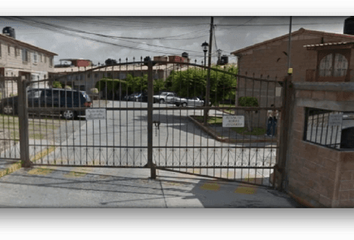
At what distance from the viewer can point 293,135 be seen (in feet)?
15.7

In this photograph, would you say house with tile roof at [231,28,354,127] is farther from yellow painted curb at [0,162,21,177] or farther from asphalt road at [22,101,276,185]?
yellow painted curb at [0,162,21,177]

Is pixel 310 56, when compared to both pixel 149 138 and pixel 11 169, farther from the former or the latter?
pixel 11 169

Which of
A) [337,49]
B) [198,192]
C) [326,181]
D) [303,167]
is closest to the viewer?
[326,181]

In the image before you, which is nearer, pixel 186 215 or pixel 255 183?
pixel 186 215

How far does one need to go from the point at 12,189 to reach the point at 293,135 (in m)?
5.07

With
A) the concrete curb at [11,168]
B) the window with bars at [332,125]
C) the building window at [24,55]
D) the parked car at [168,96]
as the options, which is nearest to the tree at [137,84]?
the parked car at [168,96]

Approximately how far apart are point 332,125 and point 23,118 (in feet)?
19.0

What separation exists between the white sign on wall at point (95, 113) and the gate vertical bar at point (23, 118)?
1.41 meters

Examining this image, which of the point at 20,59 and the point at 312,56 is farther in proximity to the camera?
the point at 20,59

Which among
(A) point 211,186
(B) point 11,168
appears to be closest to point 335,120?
(A) point 211,186

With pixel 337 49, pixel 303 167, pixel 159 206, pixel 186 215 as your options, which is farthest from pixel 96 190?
pixel 337 49

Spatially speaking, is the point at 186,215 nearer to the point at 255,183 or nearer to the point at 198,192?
the point at 198,192

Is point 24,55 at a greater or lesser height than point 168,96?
greater

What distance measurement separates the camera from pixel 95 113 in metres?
5.14
